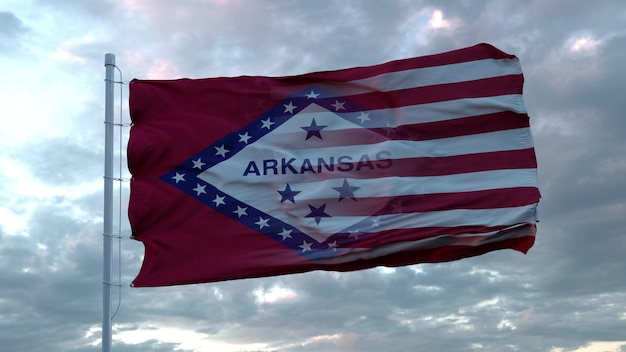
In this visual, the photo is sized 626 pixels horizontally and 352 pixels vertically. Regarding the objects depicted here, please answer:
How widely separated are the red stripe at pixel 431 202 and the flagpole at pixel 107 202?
3754 mm

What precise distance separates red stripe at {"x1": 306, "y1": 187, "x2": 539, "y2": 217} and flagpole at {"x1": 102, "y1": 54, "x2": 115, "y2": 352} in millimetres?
3754

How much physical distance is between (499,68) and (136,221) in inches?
303

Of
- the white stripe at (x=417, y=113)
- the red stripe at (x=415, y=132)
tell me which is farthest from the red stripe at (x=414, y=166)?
the white stripe at (x=417, y=113)

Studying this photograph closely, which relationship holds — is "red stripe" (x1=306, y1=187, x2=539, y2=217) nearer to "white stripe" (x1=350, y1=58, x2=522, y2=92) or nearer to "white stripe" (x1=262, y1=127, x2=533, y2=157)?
"white stripe" (x1=262, y1=127, x2=533, y2=157)

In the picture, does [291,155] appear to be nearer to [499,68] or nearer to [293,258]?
[293,258]

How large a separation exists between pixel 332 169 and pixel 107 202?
4.35 metres

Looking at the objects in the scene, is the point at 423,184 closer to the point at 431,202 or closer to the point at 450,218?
the point at 431,202

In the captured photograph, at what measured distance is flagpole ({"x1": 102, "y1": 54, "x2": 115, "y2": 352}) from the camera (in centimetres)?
1475

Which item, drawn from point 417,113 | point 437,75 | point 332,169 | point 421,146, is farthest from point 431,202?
point 437,75

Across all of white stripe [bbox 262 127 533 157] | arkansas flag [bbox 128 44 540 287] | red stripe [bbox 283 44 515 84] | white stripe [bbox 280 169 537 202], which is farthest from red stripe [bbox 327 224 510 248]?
red stripe [bbox 283 44 515 84]

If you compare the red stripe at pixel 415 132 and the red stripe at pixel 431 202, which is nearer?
the red stripe at pixel 431 202

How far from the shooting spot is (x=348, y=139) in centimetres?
1697

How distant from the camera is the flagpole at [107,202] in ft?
48.4

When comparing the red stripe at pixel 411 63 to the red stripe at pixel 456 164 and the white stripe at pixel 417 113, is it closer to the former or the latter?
the white stripe at pixel 417 113
